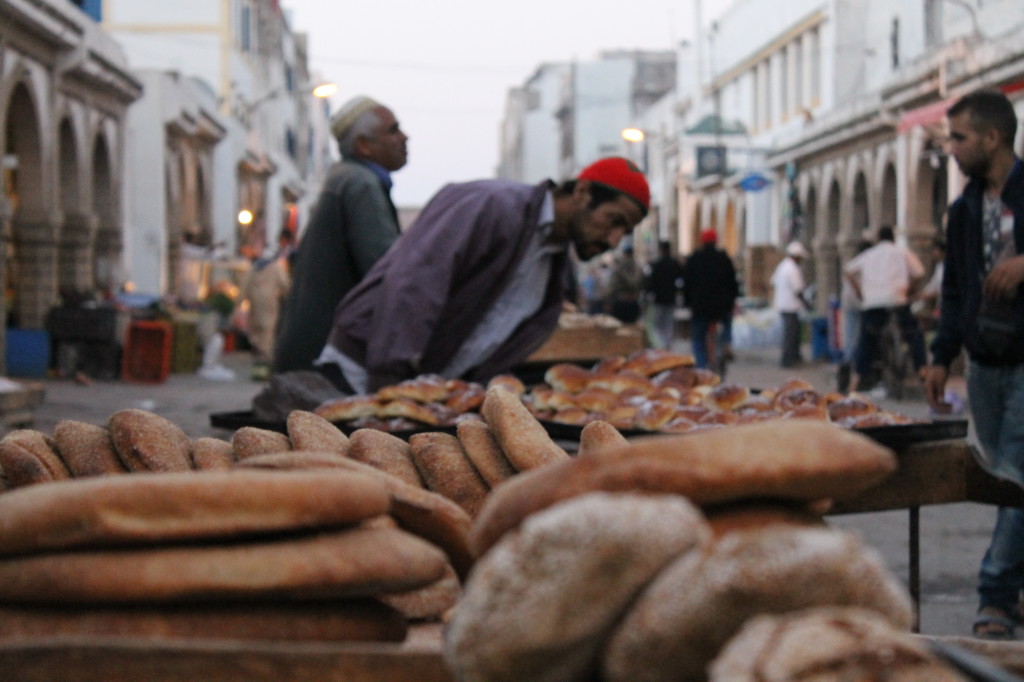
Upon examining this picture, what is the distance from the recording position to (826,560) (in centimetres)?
119


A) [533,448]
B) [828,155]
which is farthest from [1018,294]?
[828,155]

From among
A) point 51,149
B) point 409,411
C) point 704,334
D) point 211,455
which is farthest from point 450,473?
point 51,149

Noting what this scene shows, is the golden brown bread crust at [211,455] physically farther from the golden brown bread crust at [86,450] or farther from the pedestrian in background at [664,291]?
the pedestrian in background at [664,291]

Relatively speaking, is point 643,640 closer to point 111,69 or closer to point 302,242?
point 302,242

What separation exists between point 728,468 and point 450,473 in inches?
49.0

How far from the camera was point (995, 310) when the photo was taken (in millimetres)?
4867

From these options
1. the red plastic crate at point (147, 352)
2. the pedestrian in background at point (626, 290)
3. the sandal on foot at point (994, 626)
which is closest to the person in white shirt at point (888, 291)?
the pedestrian in background at point (626, 290)

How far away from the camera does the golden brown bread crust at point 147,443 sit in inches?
94.8

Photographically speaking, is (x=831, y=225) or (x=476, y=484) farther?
(x=831, y=225)

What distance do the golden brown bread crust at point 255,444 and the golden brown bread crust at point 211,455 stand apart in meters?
0.02

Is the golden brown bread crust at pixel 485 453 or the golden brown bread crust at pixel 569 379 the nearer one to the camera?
the golden brown bread crust at pixel 485 453

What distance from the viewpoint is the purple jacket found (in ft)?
16.7

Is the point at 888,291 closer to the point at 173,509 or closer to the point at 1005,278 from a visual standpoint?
the point at 1005,278

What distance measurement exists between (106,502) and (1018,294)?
4.00 metres
